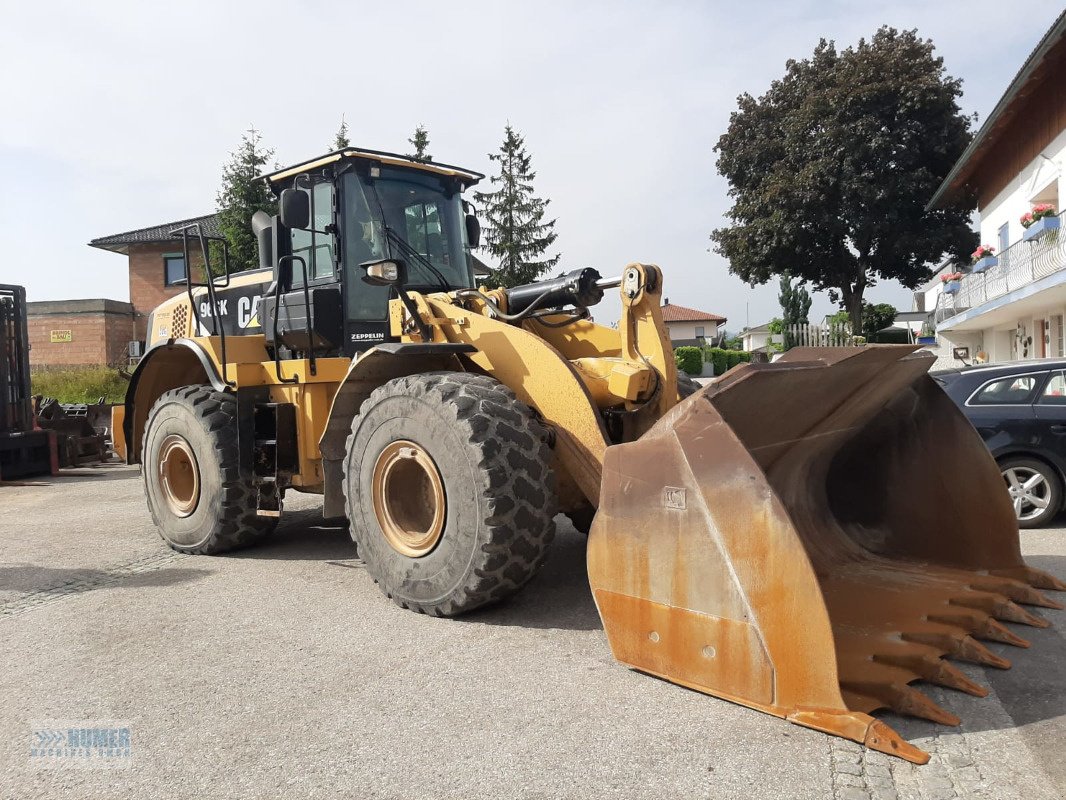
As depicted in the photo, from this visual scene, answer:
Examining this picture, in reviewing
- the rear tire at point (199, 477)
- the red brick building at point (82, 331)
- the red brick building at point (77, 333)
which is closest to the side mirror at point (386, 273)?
the rear tire at point (199, 477)

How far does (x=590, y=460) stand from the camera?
4383 millimetres

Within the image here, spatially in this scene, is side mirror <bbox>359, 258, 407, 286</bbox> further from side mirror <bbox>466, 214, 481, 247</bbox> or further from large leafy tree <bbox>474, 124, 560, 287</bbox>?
large leafy tree <bbox>474, 124, 560, 287</bbox>

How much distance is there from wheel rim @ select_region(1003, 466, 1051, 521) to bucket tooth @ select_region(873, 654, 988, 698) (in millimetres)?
4343

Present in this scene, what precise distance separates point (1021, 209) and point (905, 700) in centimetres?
2212

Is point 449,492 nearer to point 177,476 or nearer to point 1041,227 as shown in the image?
point 177,476

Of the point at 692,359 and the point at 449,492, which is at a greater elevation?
the point at 692,359

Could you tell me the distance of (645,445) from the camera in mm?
3580

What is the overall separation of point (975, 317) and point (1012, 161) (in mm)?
4436

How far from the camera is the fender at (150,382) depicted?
7.51 m

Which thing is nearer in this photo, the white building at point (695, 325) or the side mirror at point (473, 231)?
the side mirror at point (473, 231)

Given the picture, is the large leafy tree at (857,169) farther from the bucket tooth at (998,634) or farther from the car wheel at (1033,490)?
the bucket tooth at (998,634)

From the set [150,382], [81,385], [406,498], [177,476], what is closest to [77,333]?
[81,385]

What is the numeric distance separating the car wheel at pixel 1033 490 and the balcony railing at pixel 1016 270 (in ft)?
36.8

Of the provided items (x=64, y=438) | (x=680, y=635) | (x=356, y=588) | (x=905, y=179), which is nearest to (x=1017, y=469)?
(x=680, y=635)
